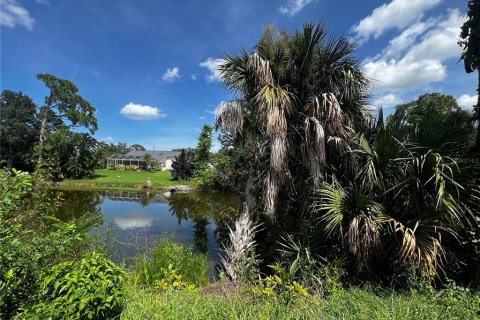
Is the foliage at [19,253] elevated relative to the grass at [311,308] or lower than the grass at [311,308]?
elevated

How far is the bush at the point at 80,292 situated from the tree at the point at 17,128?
120 ft

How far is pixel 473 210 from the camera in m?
4.38

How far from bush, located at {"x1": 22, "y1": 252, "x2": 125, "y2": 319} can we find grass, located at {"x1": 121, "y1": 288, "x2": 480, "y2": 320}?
52 cm

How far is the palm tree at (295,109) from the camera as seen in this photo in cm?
530

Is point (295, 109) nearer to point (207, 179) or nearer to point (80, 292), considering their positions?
point (80, 292)

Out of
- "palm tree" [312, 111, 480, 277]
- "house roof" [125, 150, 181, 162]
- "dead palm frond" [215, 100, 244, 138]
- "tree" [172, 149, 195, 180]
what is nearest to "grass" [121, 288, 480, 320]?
"palm tree" [312, 111, 480, 277]

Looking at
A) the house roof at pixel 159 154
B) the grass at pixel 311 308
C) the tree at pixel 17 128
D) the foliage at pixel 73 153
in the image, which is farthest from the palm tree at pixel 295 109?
the house roof at pixel 159 154

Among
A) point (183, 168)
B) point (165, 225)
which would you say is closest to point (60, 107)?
point (183, 168)

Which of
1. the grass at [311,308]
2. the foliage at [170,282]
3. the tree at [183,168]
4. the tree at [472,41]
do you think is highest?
the tree at [472,41]

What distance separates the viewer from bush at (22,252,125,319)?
2142 mm

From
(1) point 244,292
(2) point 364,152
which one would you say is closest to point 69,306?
(1) point 244,292

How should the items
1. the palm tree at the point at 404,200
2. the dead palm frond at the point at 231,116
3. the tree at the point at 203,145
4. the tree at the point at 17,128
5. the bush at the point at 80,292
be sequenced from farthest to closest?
the tree at the point at 17,128, the tree at the point at 203,145, the dead palm frond at the point at 231,116, the palm tree at the point at 404,200, the bush at the point at 80,292

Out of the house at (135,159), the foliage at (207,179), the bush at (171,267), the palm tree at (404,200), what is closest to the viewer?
the palm tree at (404,200)

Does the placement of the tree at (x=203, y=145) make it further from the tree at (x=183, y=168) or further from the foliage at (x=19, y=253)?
the foliage at (x=19, y=253)
